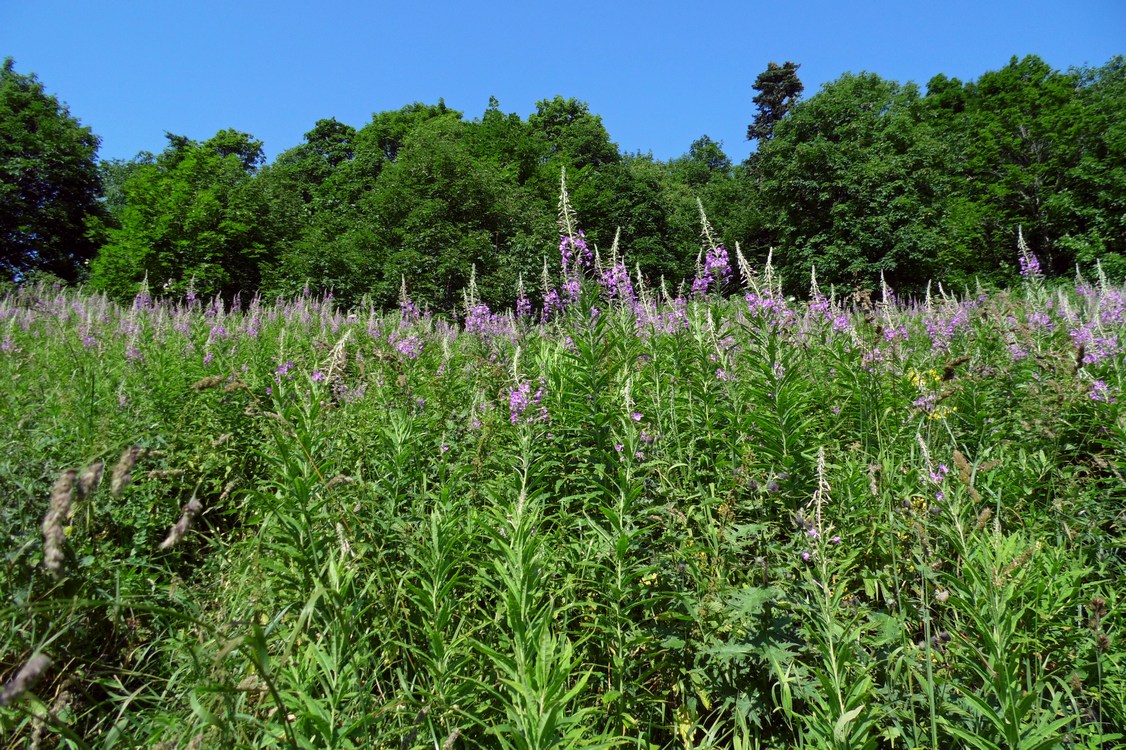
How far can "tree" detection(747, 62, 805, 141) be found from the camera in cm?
5122

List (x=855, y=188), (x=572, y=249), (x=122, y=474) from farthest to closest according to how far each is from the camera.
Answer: (x=855, y=188) → (x=572, y=249) → (x=122, y=474)

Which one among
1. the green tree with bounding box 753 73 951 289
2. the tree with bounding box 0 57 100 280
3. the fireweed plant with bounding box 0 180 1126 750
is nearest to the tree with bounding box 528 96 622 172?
the green tree with bounding box 753 73 951 289

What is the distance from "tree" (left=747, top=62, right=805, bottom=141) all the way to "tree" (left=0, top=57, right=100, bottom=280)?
51362 millimetres

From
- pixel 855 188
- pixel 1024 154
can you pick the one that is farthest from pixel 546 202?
pixel 1024 154

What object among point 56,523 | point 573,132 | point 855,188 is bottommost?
point 56,523

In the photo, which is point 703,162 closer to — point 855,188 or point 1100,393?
point 855,188

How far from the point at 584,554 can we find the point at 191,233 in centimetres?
2886

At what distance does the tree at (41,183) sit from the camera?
29.5m

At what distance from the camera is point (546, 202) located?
117 feet

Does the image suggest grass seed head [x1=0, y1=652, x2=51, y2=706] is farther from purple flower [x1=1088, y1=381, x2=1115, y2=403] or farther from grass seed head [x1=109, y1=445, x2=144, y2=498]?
purple flower [x1=1088, y1=381, x2=1115, y2=403]

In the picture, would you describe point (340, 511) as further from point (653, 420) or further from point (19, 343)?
point (19, 343)

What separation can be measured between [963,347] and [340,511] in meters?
5.26

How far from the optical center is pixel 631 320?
425 centimetres

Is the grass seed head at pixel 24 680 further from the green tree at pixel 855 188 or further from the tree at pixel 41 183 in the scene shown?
the tree at pixel 41 183
